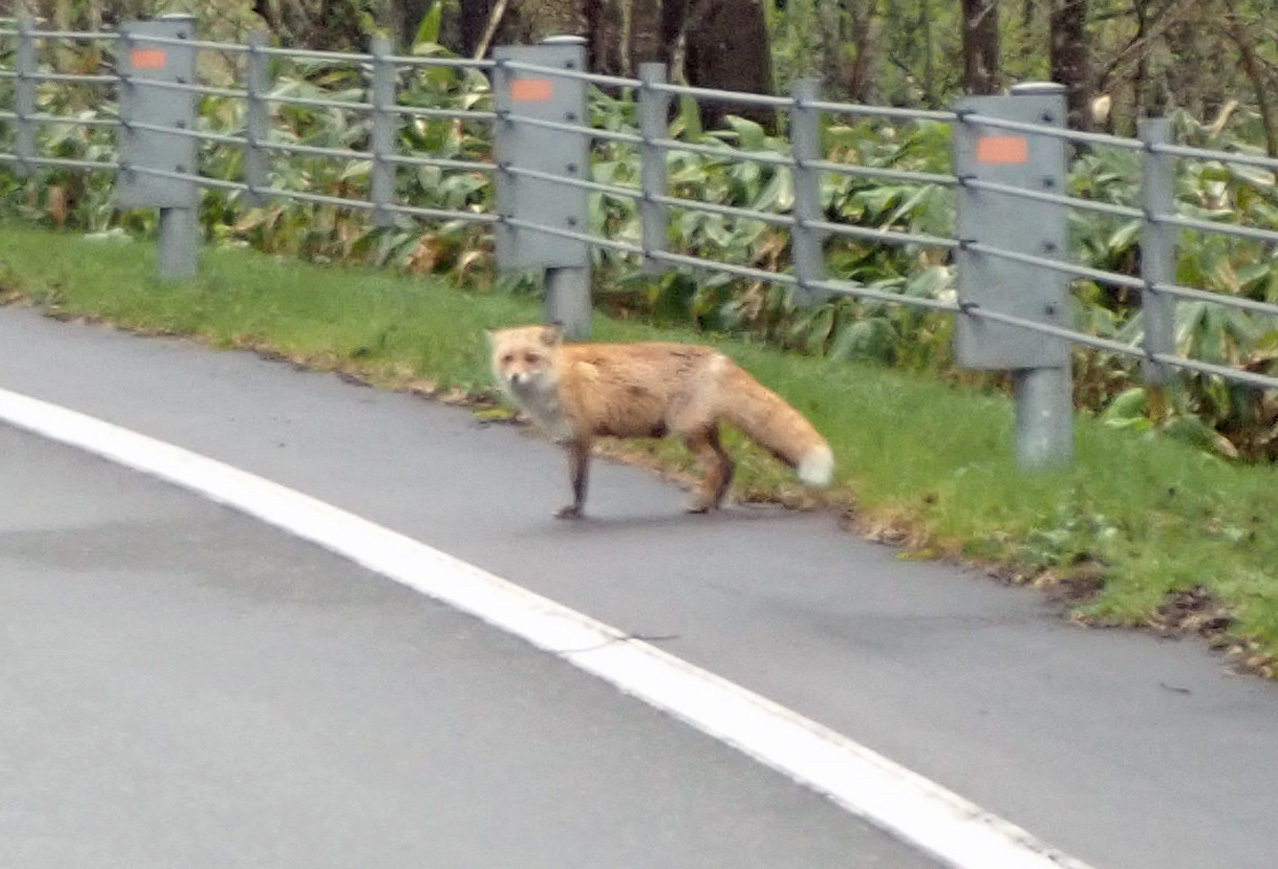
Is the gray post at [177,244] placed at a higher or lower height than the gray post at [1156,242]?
lower

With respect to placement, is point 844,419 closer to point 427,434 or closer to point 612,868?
point 427,434

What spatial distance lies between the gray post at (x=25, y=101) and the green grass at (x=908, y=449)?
2.05 metres

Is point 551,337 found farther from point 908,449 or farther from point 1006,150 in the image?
point 1006,150

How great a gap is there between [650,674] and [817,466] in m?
2.36

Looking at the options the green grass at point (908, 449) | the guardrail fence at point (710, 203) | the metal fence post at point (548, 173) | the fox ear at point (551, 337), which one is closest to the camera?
the green grass at point (908, 449)

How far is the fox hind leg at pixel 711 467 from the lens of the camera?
913 centimetres

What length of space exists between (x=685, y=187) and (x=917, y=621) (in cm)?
707

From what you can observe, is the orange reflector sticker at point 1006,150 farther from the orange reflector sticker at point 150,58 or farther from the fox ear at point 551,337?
the orange reflector sticker at point 150,58

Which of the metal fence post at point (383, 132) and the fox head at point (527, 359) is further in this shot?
the metal fence post at point (383, 132)

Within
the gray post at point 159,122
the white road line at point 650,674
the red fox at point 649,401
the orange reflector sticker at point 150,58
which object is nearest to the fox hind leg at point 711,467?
the red fox at point 649,401

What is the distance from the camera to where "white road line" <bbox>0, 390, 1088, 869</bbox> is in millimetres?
5547

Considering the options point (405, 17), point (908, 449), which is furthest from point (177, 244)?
point (405, 17)

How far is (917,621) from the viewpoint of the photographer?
745 centimetres

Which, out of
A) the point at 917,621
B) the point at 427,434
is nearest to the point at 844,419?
the point at 427,434
